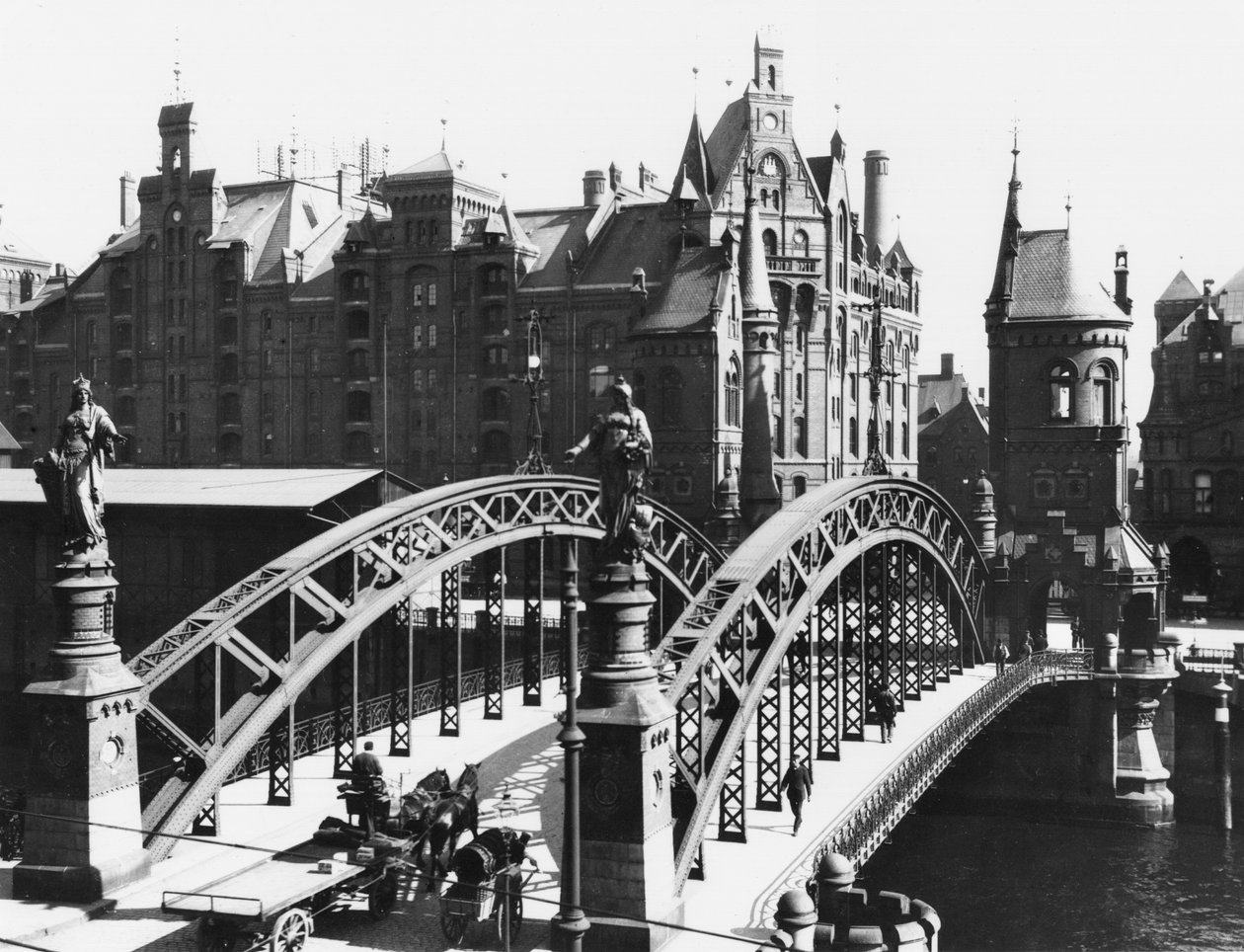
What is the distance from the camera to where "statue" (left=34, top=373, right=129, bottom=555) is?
20797 mm

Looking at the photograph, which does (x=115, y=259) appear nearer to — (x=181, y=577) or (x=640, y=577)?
(x=181, y=577)

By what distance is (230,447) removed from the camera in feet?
Answer: 263

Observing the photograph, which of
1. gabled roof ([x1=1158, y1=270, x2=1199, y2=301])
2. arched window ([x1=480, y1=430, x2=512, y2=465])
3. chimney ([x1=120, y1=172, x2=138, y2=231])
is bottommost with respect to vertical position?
arched window ([x1=480, y1=430, x2=512, y2=465])

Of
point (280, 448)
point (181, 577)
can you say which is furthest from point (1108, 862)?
point (280, 448)

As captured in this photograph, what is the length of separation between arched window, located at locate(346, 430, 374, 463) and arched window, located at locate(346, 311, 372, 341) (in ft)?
16.9

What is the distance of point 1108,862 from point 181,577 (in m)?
30.7

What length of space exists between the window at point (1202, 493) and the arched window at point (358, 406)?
43070 millimetres

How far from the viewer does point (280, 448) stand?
7794cm

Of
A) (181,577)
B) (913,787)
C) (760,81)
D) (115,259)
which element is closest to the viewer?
(913,787)

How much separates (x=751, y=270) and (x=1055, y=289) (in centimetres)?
1409

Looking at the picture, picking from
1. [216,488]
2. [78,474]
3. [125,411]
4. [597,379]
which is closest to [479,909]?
[78,474]

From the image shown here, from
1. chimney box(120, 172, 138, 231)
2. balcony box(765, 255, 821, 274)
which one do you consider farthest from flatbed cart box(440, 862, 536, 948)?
chimney box(120, 172, 138, 231)

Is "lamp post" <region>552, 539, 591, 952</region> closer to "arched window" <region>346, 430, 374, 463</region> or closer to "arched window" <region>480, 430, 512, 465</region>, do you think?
"arched window" <region>480, 430, 512, 465</region>

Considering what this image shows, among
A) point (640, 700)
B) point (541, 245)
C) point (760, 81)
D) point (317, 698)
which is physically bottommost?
point (317, 698)
